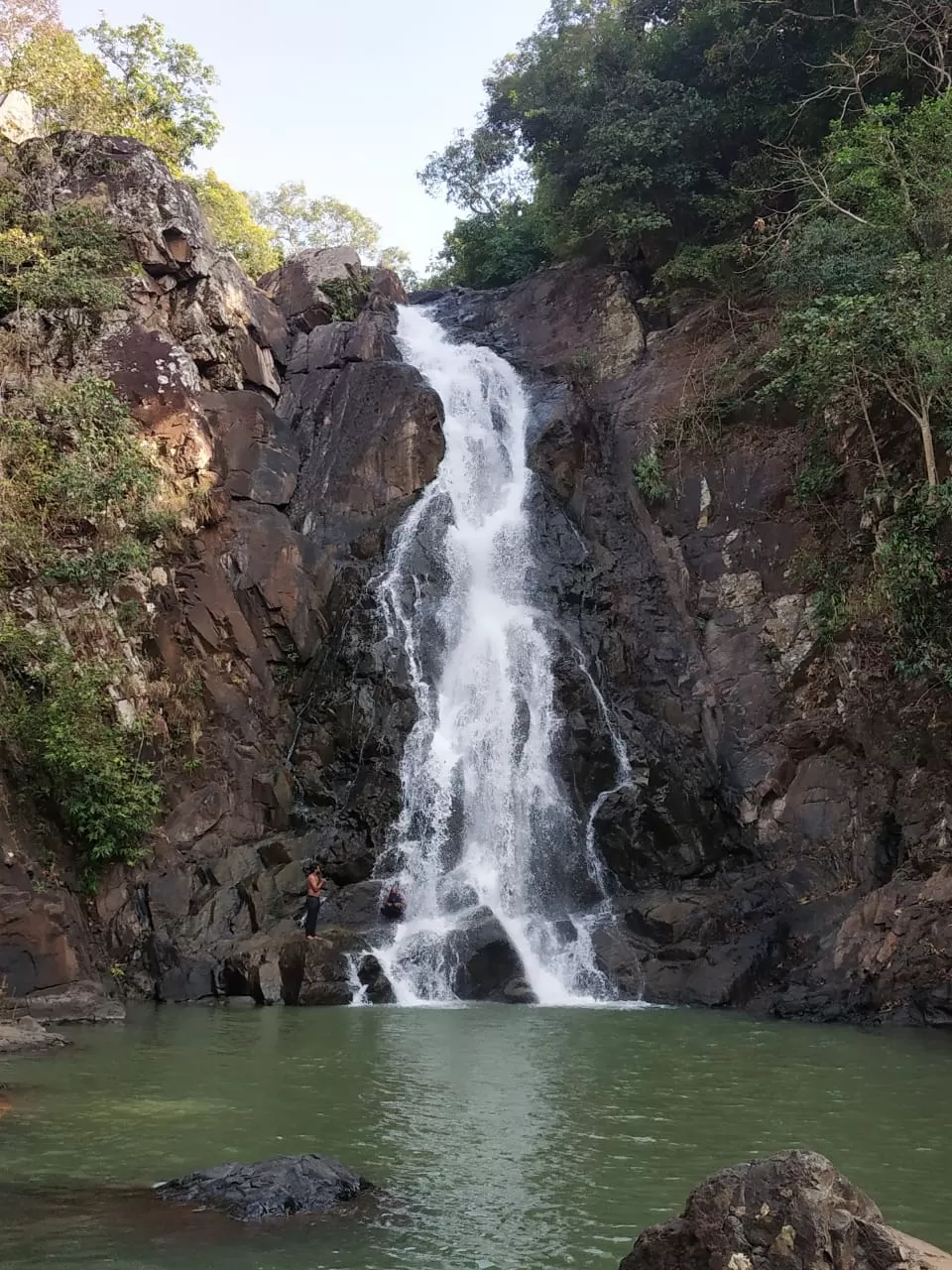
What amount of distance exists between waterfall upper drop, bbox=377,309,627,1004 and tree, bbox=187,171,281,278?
13201 millimetres

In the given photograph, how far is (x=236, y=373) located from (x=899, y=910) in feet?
65.8

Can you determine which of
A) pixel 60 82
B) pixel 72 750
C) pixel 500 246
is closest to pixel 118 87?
pixel 60 82

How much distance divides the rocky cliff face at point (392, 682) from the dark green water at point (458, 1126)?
295 cm

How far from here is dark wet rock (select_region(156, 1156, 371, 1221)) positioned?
5.75 meters

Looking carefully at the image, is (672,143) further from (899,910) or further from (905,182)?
(899,910)

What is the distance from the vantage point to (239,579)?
22078 millimetres

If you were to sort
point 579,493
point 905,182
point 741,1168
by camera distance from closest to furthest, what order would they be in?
point 741,1168 → point 905,182 → point 579,493

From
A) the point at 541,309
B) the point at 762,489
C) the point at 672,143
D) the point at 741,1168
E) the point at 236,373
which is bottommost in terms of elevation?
the point at 741,1168

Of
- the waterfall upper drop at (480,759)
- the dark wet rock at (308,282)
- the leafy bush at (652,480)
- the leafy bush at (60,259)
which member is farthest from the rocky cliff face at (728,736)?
the leafy bush at (60,259)

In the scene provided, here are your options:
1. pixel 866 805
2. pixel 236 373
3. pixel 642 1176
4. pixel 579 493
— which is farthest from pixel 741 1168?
pixel 236 373

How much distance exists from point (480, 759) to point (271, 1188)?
46.4 ft

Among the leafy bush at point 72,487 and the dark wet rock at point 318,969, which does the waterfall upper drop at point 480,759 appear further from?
the leafy bush at point 72,487

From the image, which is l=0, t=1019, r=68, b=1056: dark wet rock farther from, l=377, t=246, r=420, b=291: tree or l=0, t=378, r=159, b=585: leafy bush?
l=377, t=246, r=420, b=291: tree

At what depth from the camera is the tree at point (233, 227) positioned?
3481 centimetres
